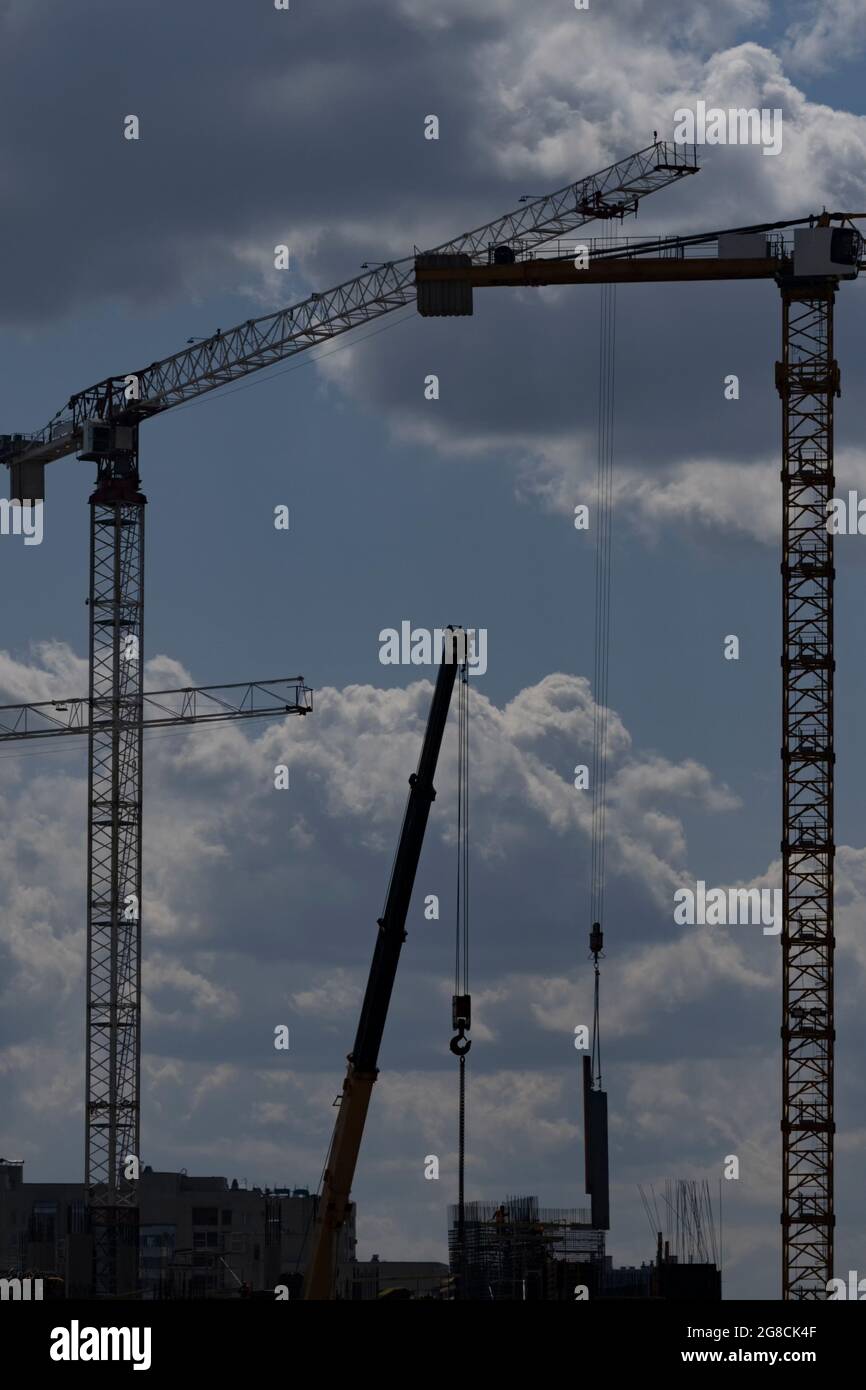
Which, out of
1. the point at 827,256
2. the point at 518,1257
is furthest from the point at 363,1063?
the point at 827,256

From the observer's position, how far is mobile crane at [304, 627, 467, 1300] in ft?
295

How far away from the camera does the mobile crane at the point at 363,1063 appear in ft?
295

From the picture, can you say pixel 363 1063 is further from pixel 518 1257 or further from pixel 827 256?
pixel 827 256

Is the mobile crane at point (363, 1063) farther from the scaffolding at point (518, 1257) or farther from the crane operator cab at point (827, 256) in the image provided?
the crane operator cab at point (827, 256)

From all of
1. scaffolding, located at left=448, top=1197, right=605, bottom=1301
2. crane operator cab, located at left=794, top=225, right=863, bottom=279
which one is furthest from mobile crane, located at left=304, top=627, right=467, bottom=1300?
crane operator cab, located at left=794, top=225, right=863, bottom=279

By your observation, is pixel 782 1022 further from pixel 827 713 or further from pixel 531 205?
pixel 531 205

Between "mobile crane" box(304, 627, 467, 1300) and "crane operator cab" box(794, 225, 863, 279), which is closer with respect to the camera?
"mobile crane" box(304, 627, 467, 1300)

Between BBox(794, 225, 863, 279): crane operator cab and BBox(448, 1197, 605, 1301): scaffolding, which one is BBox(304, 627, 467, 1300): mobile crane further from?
BBox(794, 225, 863, 279): crane operator cab

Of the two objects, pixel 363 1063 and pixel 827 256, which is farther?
pixel 827 256

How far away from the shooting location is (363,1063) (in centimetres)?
9006

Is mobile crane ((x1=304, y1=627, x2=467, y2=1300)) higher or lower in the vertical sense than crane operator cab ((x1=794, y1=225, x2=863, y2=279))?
lower

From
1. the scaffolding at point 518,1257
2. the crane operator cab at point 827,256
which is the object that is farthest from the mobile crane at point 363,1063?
Answer: the crane operator cab at point 827,256

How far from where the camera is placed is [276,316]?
522ft

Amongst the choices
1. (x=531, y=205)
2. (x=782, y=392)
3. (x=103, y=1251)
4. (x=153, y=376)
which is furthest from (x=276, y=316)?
(x=103, y=1251)
